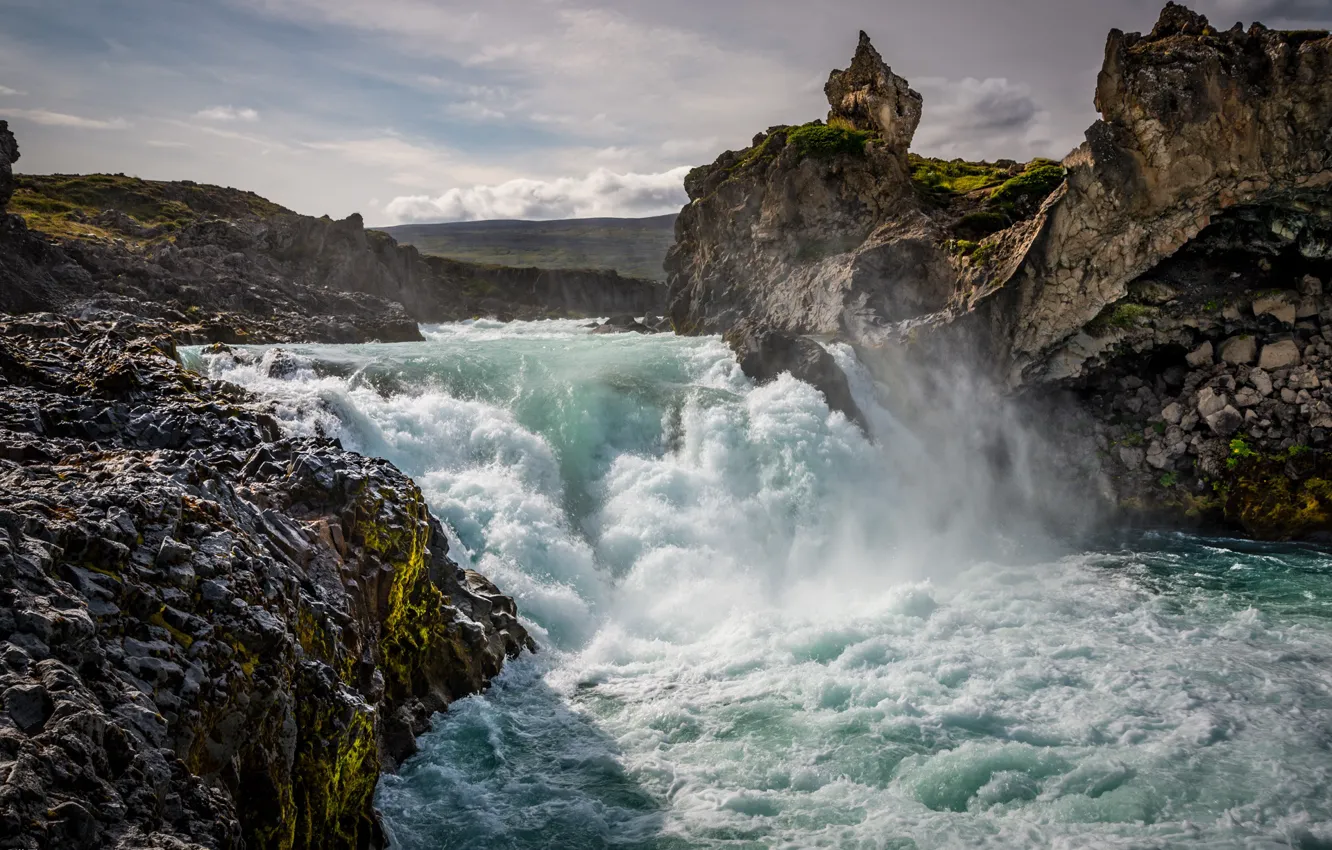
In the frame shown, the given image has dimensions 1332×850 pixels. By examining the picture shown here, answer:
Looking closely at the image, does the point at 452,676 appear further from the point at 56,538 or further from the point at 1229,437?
the point at 1229,437

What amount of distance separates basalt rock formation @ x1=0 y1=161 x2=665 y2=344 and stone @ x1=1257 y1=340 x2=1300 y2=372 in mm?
45434

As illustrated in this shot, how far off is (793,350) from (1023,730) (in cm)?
1849

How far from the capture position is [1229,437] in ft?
89.5

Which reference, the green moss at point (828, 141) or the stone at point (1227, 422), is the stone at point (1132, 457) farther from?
the green moss at point (828, 141)

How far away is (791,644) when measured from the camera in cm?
1822

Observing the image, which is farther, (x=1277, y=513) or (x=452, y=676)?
(x=1277, y=513)

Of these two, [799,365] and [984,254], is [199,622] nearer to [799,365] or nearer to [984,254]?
[799,365]

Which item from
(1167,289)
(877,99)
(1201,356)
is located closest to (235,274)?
(877,99)

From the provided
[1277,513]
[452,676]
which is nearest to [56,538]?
[452,676]

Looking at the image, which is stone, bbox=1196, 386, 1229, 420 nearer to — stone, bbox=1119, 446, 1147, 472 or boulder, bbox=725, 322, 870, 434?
stone, bbox=1119, 446, 1147, 472

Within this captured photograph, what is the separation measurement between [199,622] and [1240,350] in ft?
103

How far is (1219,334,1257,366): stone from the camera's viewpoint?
27.5 m

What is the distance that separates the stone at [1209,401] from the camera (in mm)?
27391

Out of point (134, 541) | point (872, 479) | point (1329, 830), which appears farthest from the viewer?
point (872, 479)
